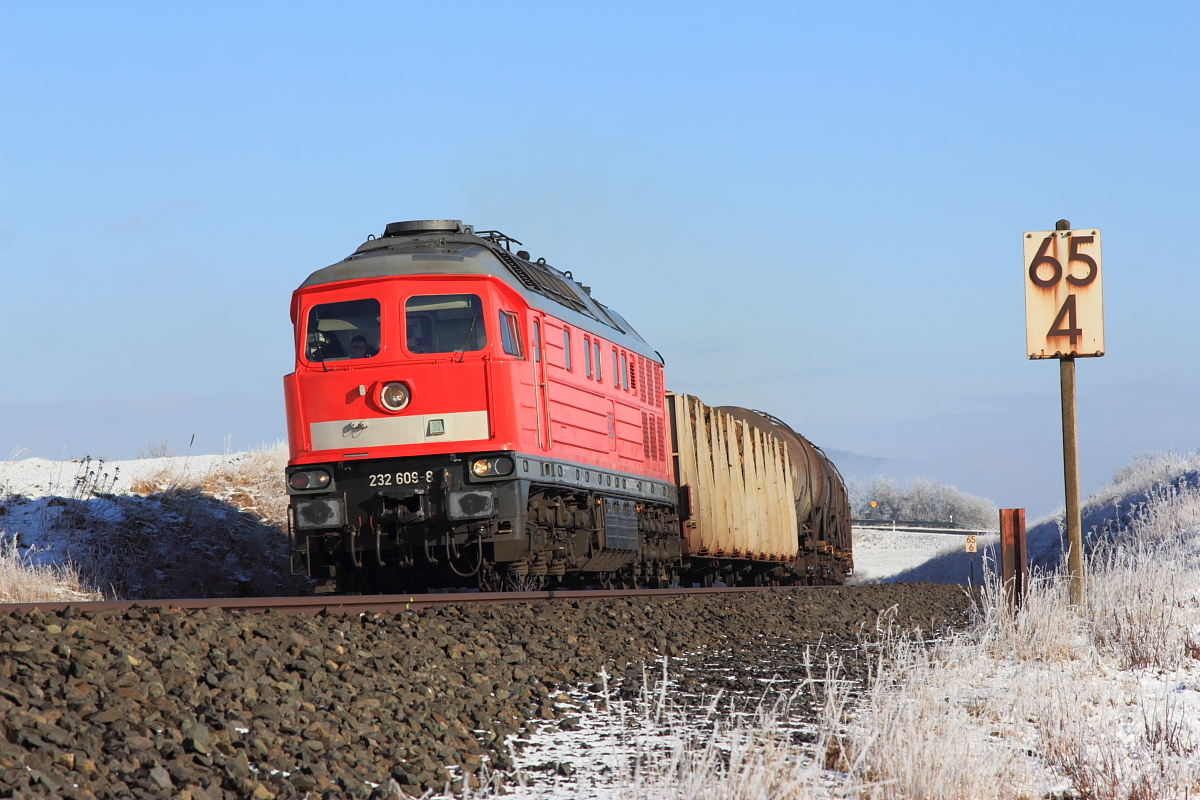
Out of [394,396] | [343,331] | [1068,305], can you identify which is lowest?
[394,396]

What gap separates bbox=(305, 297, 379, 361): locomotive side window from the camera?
11367mm

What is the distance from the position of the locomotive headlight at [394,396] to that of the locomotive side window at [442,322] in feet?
1.27

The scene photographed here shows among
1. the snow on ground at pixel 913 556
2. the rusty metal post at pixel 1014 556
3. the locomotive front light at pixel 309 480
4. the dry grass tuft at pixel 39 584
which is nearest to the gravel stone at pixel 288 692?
the rusty metal post at pixel 1014 556

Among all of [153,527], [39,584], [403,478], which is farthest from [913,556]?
[39,584]

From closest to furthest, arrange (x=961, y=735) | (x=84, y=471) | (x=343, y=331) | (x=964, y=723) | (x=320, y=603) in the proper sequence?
1. (x=961, y=735)
2. (x=964, y=723)
3. (x=320, y=603)
4. (x=343, y=331)
5. (x=84, y=471)

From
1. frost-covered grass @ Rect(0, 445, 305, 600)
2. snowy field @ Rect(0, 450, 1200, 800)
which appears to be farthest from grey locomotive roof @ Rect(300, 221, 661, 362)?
frost-covered grass @ Rect(0, 445, 305, 600)

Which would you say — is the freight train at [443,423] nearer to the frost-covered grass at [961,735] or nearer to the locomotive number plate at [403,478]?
the locomotive number plate at [403,478]

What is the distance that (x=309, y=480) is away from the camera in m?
11.2

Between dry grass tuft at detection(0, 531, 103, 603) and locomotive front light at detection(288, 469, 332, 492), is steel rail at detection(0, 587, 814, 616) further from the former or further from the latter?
dry grass tuft at detection(0, 531, 103, 603)

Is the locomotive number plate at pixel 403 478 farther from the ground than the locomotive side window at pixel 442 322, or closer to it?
closer to it

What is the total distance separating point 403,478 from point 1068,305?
6255 millimetres

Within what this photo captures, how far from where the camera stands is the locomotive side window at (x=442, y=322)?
Result: 11.2 metres

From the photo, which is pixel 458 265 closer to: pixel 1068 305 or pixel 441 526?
pixel 441 526

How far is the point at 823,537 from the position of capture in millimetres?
24062
